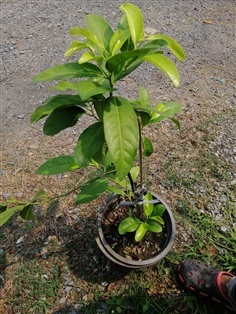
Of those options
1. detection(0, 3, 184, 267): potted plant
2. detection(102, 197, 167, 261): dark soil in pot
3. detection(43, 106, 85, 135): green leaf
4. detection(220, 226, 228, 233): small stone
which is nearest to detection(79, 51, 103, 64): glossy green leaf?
detection(0, 3, 184, 267): potted plant

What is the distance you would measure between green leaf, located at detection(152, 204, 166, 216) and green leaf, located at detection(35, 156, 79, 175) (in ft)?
1.47

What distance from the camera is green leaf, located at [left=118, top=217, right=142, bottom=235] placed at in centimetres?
150

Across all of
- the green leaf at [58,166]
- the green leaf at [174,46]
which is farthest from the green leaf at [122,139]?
the green leaf at [58,166]

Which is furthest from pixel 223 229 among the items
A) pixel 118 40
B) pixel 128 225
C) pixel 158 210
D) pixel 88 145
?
pixel 118 40

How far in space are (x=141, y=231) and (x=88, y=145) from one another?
63 centimetres

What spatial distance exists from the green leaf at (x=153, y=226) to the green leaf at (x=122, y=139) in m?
0.63

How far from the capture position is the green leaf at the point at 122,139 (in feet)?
3.08

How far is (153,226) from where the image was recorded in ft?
4.97

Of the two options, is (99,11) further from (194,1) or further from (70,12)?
(194,1)

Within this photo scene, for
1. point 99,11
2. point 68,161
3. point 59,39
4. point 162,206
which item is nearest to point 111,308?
point 162,206

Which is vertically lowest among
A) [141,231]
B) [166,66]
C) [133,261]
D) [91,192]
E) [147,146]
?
[133,261]

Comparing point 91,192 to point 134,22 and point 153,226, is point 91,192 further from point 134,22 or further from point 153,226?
point 134,22

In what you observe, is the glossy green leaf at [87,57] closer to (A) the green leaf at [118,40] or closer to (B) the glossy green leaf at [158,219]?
(A) the green leaf at [118,40]

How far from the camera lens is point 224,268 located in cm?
180
